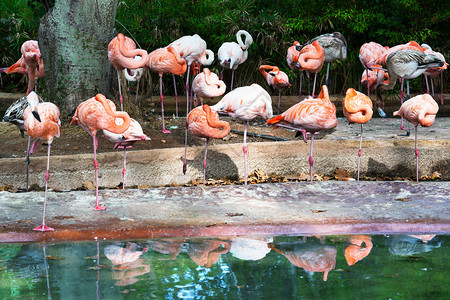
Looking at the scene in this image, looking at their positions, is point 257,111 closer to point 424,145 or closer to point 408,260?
point 424,145

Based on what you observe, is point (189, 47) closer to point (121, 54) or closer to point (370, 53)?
point (121, 54)

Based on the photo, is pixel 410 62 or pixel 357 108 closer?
pixel 357 108

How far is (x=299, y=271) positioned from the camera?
3865 millimetres

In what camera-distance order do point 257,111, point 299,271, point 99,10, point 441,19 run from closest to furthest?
point 299,271 < point 257,111 < point 99,10 < point 441,19

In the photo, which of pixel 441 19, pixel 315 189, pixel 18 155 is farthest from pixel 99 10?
pixel 441 19

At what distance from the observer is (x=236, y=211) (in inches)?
193

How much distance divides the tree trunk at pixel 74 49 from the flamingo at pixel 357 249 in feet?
13.5

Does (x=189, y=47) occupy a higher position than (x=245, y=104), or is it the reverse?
(x=189, y=47)

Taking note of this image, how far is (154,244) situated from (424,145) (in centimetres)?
332

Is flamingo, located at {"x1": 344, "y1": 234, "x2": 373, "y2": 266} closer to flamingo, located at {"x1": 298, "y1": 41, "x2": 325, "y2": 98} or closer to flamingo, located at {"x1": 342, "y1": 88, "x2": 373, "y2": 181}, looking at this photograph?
flamingo, located at {"x1": 342, "y1": 88, "x2": 373, "y2": 181}

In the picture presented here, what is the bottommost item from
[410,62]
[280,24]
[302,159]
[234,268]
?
[234,268]

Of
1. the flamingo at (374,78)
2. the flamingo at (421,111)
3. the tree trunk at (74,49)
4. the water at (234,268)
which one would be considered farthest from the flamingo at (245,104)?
the flamingo at (374,78)

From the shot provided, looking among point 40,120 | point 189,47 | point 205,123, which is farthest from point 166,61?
point 40,120

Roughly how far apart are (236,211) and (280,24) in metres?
6.73
